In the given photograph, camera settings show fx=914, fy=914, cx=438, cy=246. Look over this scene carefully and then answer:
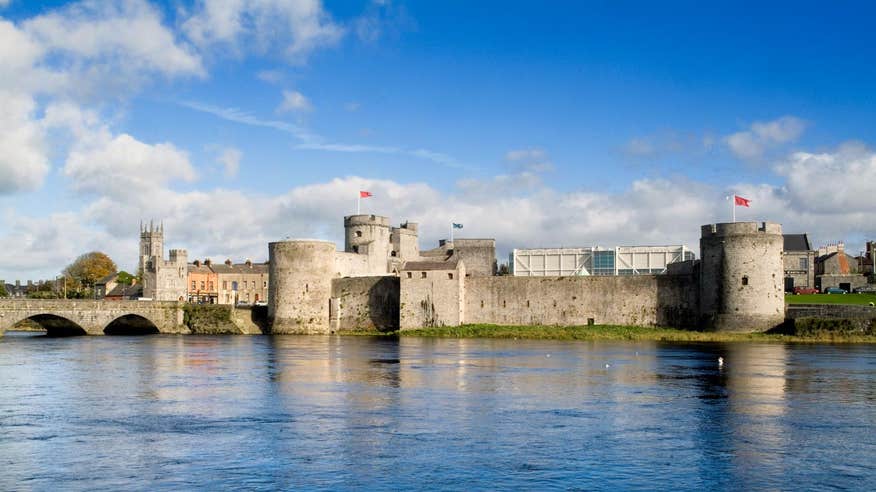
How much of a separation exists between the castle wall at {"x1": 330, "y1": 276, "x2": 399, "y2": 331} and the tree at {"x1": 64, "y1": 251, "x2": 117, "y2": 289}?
223 feet

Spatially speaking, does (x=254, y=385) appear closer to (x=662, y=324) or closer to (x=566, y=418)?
(x=566, y=418)

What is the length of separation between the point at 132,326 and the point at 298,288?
1408 cm

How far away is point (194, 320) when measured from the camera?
2606 inches

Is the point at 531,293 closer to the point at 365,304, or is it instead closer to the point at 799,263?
the point at 365,304

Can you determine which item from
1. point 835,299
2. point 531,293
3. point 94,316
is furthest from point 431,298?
point 835,299

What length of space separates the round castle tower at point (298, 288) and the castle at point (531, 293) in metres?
0.07

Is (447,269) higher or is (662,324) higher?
(447,269)

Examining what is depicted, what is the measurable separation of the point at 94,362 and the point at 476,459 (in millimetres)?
24401

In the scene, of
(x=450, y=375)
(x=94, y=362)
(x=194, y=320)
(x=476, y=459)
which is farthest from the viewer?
(x=194, y=320)

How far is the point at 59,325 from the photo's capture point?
2532 inches

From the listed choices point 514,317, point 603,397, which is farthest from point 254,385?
point 514,317

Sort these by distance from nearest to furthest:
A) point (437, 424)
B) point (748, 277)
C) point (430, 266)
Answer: point (437, 424)
point (748, 277)
point (430, 266)

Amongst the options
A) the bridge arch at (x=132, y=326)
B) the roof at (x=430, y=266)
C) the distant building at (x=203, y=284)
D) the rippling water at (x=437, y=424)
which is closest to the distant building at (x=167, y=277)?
the distant building at (x=203, y=284)

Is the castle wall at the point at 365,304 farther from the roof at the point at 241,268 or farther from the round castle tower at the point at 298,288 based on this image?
the roof at the point at 241,268
